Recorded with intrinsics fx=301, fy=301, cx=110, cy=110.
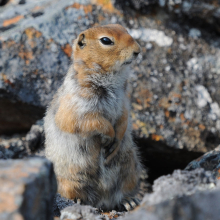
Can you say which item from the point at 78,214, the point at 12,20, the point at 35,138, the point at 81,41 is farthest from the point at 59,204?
the point at 12,20

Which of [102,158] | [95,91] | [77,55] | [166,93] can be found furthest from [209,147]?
[77,55]

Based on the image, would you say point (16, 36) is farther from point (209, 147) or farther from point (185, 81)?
point (209, 147)

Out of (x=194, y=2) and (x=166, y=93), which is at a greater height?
(x=194, y=2)

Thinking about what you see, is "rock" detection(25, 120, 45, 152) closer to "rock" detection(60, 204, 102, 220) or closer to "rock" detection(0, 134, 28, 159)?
"rock" detection(0, 134, 28, 159)

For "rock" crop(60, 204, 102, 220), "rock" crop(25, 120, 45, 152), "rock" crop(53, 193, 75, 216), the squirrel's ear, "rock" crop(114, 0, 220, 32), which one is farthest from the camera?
"rock" crop(114, 0, 220, 32)

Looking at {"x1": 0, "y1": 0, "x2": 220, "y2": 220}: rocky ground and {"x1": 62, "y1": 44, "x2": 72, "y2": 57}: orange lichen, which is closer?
{"x1": 0, "y1": 0, "x2": 220, "y2": 220}: rocky ground

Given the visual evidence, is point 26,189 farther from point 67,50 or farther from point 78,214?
point 67,50

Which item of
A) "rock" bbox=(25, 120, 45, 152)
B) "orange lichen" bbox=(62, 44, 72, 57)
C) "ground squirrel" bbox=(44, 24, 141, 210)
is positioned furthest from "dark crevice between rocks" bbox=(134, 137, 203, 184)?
"orange lichen" bbox=(62, 44, 72, 57)

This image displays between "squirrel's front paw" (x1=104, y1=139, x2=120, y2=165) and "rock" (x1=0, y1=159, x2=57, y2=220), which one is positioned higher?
"rock" (x1=0, y1=159, x2=57, y2=220)
